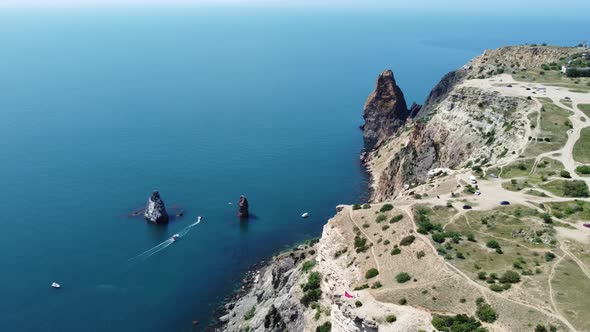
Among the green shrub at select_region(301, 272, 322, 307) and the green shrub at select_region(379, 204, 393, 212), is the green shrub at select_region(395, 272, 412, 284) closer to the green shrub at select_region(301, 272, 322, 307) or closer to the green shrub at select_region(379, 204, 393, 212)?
the green shrub at select_region(301, 272, 322, 307)

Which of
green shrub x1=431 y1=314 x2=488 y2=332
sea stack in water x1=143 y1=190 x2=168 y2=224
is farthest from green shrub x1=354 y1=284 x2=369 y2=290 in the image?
sea stack in water x1=143 y1=190 x2=168 y2=224

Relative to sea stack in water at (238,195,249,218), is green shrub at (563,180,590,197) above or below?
above

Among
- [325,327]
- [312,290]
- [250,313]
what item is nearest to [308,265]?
[312,290]

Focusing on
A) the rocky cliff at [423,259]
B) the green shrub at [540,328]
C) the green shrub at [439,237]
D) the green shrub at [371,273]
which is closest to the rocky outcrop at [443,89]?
the rocky cliff at [423,259]

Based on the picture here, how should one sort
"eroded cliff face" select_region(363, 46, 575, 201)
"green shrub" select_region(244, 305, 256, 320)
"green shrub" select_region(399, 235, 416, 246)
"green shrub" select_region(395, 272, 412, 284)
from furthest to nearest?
"eroded cliff face" select_region(363, 46, 575, 201) → "green shrub" select_region(244, 305, 256, 320) → "green shrub" select_region(399, 235, 416, 246) → "green shrub" select_region(395, 272, 412, 284)

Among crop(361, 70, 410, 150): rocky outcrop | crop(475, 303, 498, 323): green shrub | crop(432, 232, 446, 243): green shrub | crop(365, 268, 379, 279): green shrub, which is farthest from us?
crop(361, 70, 410, 150): rocky outcrop

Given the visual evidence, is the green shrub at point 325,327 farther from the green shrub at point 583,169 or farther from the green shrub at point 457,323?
the green shrub at point 583,169

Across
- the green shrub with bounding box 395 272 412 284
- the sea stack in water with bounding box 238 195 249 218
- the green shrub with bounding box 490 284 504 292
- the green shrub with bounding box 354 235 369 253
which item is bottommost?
the sea stack in water with bounding box 238 195 249 218

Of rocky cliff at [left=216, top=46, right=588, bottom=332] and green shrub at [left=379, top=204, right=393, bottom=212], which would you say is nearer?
rocky cliff at [left=216, top=46, right=588, bottom=332]
